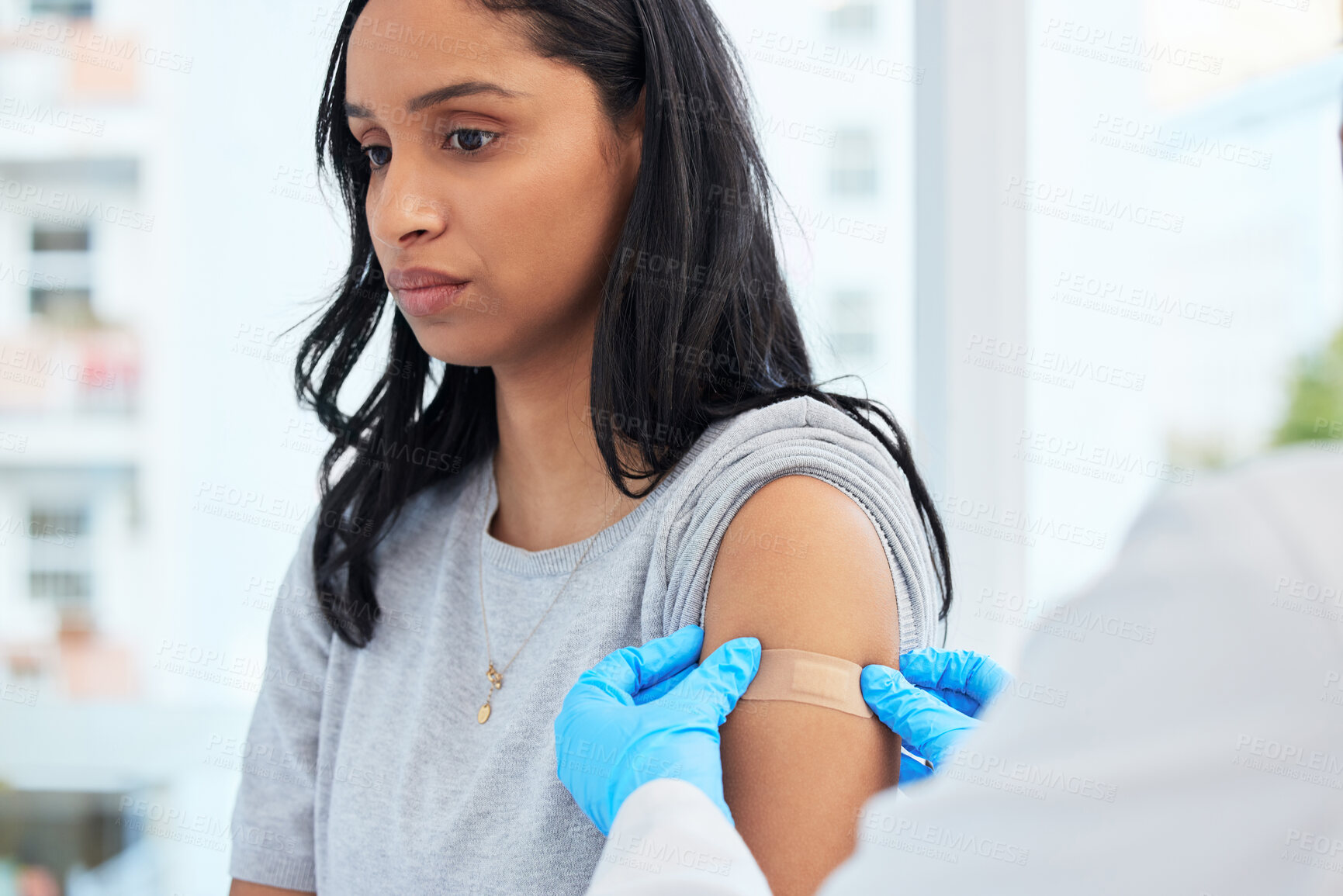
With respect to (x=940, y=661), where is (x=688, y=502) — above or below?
above

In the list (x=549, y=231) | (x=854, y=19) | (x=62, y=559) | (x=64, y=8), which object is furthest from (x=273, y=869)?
(x=64, y=8)

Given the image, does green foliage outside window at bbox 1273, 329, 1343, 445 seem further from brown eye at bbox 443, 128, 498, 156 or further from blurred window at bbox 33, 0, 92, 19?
blurred window at bbox 33, 0, 92, 19

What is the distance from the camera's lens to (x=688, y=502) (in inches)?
38.5

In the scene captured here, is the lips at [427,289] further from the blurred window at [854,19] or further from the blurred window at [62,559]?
the blurred window at [62,559]

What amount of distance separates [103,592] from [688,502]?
186 centimetres

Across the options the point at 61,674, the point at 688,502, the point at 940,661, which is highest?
the point at 688,502

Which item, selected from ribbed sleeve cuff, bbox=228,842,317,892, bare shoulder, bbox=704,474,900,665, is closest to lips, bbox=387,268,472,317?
bare shoulder, bbox=704,474,900,665

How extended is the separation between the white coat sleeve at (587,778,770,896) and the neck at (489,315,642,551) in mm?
400

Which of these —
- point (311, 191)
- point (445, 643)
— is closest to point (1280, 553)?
point (445, 643)

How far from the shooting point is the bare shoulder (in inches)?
34.1

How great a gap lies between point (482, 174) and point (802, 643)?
22.0 inches

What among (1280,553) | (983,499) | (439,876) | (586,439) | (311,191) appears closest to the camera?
(1280,553)

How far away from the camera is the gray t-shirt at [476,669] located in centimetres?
94

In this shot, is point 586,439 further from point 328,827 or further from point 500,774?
point 328,827
